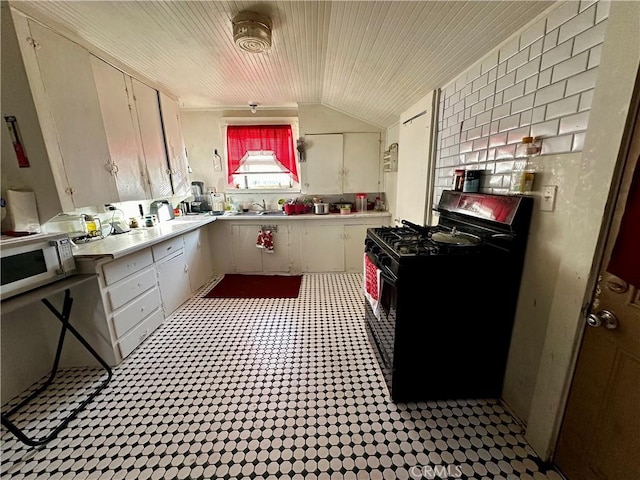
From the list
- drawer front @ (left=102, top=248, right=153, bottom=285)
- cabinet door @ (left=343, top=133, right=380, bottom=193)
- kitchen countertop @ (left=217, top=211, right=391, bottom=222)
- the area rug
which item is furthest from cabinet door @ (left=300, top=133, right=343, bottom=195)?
drawer front @ (left=102, top=248, right=153, bottom=285)

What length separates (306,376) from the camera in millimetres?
1883

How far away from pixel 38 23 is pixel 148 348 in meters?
2.52

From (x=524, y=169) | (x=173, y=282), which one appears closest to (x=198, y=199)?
(x=173, y=282)

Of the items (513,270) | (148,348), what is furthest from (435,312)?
(148,348)

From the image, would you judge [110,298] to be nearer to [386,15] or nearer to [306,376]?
[306,376]

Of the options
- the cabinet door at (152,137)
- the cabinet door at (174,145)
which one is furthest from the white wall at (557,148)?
the cabinet door at (174,145)

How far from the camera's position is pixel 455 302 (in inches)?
57.2

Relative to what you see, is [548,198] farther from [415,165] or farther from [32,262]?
[32,262]

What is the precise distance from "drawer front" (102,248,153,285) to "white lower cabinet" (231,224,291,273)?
4.86 ft

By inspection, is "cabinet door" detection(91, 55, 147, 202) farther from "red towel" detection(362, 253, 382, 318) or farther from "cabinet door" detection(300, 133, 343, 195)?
"red towel" detection(362, 253, 382, 318)

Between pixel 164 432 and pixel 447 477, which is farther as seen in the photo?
pixel 164 432

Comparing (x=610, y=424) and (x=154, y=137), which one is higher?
(x=154, y=137)

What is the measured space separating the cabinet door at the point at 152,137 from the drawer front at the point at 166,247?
58 centimetres

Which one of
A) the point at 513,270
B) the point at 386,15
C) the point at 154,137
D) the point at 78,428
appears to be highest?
the point at 386,15
